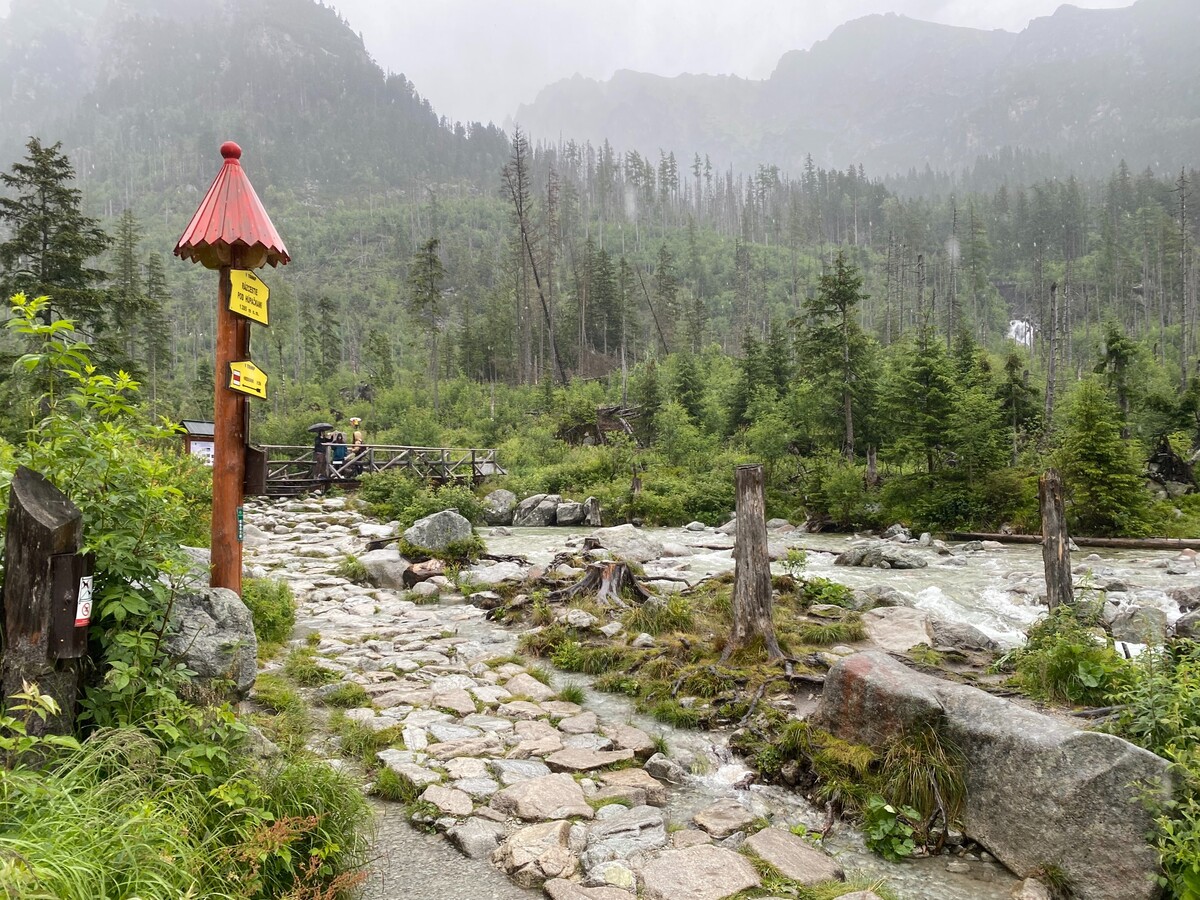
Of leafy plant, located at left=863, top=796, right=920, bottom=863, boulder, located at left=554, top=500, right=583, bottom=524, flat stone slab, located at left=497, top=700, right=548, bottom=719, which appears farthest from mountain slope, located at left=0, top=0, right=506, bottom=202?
A: leafy plant, located at left=863, top=796, right=920, bottom=863

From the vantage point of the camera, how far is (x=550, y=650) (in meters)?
7.67

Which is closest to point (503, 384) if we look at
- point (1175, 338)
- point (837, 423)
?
point (837, 423)

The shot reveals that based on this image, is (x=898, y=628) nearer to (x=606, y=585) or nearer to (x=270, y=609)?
(x=606, y=585)

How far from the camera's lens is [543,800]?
4258 mm

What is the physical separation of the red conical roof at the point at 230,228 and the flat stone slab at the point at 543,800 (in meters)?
3.95

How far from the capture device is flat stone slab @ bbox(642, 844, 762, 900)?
3346mm

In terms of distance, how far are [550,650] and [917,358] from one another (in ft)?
59.0

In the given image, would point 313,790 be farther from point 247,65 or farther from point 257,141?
point 247,65

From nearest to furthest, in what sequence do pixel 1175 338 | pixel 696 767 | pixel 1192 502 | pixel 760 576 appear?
1. pixel 696 767
2. pixel 760 576
3. pixel 1192 502
4. pixel 1175 338

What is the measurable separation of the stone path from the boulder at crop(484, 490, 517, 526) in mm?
Answer: 13436

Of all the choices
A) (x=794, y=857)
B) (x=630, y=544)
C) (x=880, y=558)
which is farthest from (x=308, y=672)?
(x=880, y=558)

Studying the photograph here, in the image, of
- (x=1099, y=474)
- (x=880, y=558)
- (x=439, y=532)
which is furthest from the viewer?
(x=1099, y=474)

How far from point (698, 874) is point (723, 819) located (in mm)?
655

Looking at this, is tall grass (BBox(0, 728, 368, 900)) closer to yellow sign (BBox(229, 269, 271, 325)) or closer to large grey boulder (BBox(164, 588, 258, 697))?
large grey boulder (BBox(164, 588, 258, 697))
